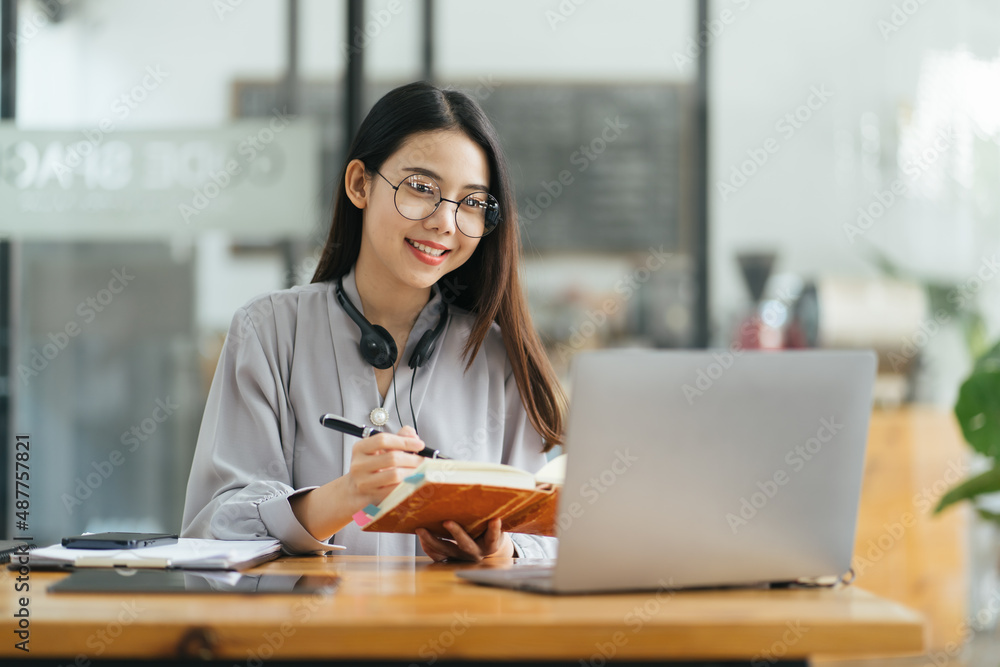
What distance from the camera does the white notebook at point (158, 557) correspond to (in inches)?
43.3

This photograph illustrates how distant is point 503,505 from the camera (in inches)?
46.3

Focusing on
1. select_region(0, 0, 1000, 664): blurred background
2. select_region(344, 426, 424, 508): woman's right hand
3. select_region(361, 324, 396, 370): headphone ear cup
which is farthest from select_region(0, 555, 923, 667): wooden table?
select_region(0, 0, 1000, 664): blurred background

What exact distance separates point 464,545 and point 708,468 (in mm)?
472

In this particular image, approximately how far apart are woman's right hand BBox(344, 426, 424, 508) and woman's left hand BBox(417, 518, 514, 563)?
4.9 inches

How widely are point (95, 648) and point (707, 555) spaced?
59cm

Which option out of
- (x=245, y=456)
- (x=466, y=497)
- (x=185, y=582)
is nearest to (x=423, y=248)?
(x=245, y=456)

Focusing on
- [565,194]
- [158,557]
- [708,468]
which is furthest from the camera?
[565,194]

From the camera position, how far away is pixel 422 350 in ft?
5.44

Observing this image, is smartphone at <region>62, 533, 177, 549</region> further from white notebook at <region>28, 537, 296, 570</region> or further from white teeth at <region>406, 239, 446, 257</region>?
white teeth at <region>406, 239, 446, 257</region>

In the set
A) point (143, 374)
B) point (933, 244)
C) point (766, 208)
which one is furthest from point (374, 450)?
point (933, 244)

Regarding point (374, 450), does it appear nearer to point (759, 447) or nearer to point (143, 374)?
point (759, 447)

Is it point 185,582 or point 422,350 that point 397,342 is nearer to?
point 422,350

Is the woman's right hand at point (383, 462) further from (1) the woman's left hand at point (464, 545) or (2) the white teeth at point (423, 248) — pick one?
(2) the white teeth at point (423, 248)

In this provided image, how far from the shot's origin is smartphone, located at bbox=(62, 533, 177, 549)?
1.18 m
